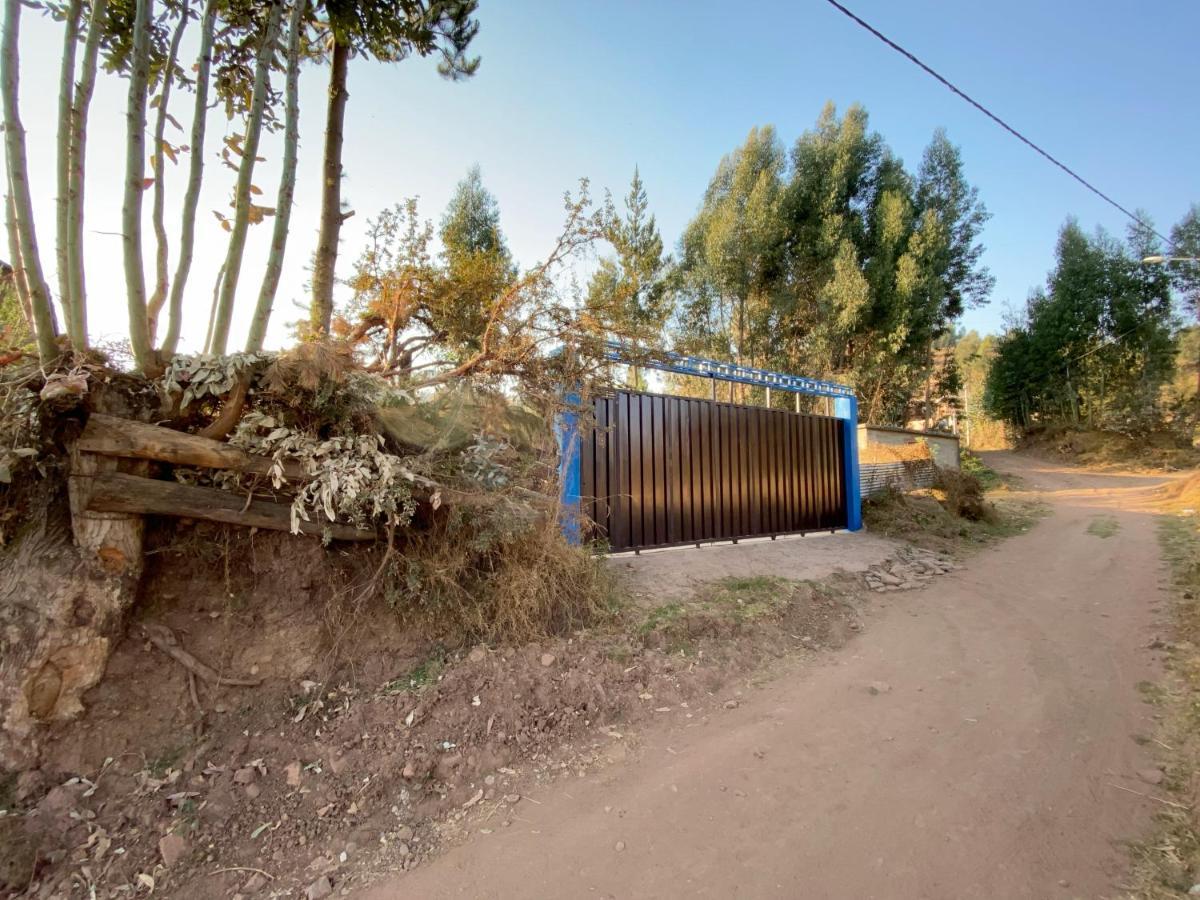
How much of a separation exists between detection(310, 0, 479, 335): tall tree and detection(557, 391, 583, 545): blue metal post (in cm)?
247

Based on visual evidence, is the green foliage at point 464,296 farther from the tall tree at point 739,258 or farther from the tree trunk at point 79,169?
the tall tree at point 739,258

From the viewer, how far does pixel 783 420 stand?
877 cm

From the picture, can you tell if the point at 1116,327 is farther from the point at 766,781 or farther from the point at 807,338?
the point at 766,781

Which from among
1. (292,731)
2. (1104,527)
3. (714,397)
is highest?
(714,397)

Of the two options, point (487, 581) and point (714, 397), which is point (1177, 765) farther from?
point (714, 397)

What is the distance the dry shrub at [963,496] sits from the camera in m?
10.8

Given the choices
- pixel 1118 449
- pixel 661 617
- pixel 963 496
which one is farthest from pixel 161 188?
pixel 1118 449

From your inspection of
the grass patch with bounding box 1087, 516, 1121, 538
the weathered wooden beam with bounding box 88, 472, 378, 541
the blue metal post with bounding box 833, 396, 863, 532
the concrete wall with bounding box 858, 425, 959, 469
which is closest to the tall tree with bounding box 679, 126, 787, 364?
the concrete wall with bounding box 858, 425, 959, 469

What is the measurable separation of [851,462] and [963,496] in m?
3.25

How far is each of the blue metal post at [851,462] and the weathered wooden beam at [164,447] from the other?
920 cm

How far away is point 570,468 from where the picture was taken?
219 inches

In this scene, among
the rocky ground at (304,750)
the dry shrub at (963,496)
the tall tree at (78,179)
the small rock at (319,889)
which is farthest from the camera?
the dry shrub at (963,496)

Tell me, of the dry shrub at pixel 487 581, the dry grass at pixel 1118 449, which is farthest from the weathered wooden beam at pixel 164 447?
the dry grass at pixel 1118 449

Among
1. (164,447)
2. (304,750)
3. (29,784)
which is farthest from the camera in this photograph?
(164,447)
